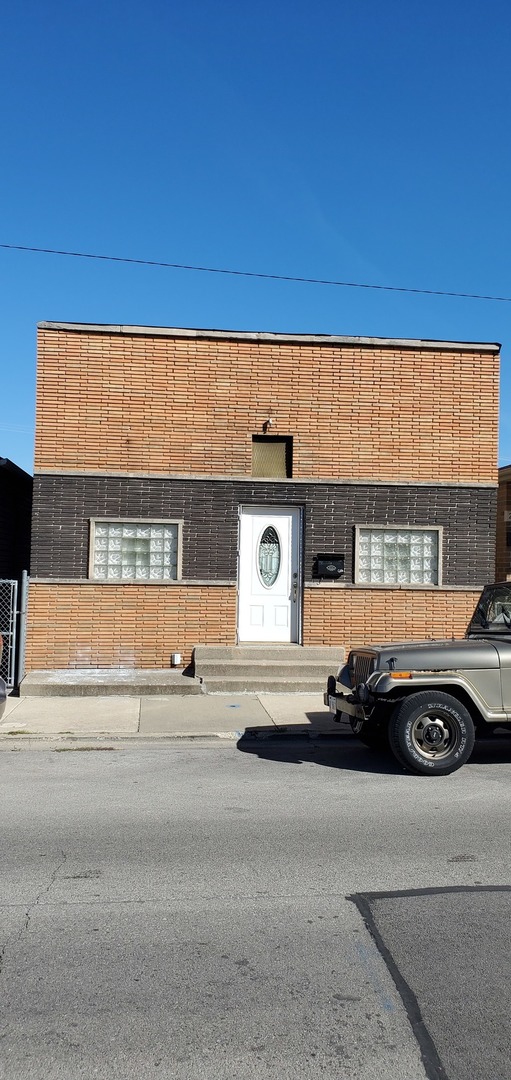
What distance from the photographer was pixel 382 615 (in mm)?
13109

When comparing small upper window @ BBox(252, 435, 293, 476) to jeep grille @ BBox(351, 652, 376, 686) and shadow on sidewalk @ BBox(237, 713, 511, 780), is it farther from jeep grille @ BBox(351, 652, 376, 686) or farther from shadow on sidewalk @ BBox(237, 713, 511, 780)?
jeep grille @ BBox(351, 652, 376, 686)

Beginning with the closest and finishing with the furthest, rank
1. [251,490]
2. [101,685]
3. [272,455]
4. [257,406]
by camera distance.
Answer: [101,685] < [251,490] < [257,406] < [272,455]

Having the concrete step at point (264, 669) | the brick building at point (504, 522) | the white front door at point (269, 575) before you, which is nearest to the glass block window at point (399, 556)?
the white front door at point (269, 575)

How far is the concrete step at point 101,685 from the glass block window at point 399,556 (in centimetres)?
338

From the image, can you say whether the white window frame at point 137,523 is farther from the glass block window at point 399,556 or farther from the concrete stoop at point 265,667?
the glass block window at point 399,556

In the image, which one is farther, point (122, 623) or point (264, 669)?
point (122, 623)

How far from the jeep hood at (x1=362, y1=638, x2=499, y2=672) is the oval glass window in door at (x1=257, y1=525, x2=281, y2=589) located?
533 cm

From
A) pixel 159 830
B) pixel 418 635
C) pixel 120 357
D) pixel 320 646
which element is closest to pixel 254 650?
pixel 320 646

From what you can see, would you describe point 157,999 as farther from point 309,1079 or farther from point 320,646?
point 320,646

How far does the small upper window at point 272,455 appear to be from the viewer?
43.1 feet

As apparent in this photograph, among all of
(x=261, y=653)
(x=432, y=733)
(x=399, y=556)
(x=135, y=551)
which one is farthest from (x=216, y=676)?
(x=432, y=733)

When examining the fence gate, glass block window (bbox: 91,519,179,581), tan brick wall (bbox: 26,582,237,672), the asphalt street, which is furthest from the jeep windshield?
the fence gate

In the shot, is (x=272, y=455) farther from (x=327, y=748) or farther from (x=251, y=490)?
(x=327, y=748)

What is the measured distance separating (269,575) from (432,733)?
5832mm
